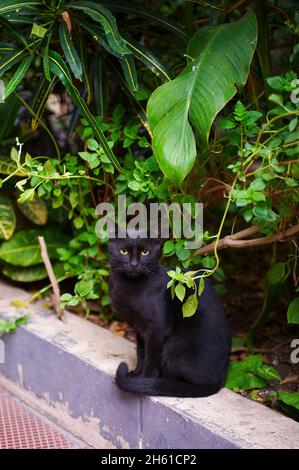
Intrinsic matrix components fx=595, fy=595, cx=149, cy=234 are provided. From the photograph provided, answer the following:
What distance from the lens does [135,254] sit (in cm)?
172

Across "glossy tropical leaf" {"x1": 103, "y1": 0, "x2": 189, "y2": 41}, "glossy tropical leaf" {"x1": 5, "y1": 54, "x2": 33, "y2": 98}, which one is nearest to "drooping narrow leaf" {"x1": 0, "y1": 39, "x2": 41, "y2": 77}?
"glossy tropical leaf" {"x1": 5, "y1": 54, "x2": 33, "y2": 98}

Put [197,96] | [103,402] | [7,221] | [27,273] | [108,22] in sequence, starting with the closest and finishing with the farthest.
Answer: [197,96] → [108,22] → [103,402] → [7,221] → [27,273]

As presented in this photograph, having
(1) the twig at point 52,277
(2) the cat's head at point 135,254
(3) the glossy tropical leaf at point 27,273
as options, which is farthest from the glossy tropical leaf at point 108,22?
(3) the glossy tropical leaf at point 27,273

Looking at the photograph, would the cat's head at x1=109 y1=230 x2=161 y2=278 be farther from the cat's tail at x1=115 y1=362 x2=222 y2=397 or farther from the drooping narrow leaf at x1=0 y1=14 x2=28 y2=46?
the drooping narrow leaf at x1=0 y1=14 x2=28 y2=46

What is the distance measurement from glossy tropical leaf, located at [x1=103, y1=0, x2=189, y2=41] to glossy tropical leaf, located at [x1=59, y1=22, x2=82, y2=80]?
209 mm

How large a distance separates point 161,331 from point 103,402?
329mm

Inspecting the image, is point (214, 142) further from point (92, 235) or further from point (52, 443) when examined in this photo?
point (52, 443)

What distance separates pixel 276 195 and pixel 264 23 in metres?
0.62

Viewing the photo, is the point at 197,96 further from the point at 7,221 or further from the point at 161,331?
the point at 7,221

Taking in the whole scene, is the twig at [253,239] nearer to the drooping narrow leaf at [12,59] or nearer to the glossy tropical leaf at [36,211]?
the drooping narrow leaf at [12,59]

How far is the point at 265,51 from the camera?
1863 mm

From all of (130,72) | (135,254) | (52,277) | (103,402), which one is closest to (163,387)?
(103,402)

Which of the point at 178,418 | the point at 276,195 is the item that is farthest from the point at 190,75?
the point at 178,418
